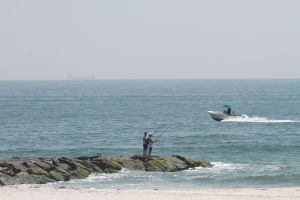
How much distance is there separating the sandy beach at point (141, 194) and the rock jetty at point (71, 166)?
7.80 feet

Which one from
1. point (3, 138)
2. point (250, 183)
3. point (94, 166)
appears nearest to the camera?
point (250, 183)

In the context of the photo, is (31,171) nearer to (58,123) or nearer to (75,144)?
(75,144)

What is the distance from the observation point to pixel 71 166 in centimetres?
3703

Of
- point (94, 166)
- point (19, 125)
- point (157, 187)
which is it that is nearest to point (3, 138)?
point (19, 125)

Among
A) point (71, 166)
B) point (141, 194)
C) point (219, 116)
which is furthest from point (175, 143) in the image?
point (141, 194)

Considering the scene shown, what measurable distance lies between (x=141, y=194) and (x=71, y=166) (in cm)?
876

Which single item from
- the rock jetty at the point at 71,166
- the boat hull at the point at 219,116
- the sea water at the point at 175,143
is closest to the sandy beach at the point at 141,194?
the rock jetty at the point at 71,166

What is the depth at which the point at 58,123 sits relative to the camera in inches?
3196

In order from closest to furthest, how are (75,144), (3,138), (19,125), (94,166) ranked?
(94,166), (75,144), (3,138), (19,125)

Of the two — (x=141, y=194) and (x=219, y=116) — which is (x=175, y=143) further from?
(x=141, y=194)

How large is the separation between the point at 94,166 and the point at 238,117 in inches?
1742

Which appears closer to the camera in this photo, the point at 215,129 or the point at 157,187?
the point at 157,187

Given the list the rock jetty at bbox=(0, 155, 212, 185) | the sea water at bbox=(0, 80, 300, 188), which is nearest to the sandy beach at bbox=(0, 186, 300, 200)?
the rock jetty at bbox=(0, 155, 212, 185)

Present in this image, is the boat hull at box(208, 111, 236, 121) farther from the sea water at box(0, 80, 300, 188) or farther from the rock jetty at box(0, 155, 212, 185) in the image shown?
the rock jetty at box(0, 155, 212, 185)
